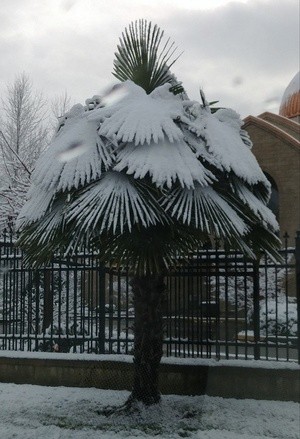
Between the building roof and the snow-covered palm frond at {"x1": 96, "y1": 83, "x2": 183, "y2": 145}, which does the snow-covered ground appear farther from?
the building roof

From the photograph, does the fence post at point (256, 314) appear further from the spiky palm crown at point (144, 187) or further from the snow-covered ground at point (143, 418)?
the spiky palm crown at point (144, 187)

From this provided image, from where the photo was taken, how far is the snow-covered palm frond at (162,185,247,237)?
4957 mm

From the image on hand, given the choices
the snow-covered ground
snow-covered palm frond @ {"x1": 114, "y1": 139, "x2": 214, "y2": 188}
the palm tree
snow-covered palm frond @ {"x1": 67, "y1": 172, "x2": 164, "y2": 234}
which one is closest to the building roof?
the palm tree

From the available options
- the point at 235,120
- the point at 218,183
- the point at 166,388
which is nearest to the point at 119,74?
the point at 235,120

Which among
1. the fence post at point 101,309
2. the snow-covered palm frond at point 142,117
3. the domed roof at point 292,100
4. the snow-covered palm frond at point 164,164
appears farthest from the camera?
the domed roof at point 292,100

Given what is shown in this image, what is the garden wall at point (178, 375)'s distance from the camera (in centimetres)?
629

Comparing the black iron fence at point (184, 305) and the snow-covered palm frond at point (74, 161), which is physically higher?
the snow-covered palm frond at point (74, 161)

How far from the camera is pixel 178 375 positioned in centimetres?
661

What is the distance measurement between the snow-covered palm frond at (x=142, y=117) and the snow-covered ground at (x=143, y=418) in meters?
2.85

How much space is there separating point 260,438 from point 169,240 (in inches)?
80.9

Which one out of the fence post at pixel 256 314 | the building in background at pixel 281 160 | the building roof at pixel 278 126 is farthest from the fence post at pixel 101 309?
the building roof at pixel 278 126

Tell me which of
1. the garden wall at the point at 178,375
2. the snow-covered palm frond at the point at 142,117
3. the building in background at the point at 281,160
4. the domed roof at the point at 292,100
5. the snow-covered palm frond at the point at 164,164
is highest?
the domed roof at the point at 292,100

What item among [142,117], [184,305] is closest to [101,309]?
[184,305]

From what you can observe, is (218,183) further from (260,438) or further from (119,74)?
(260,438)
